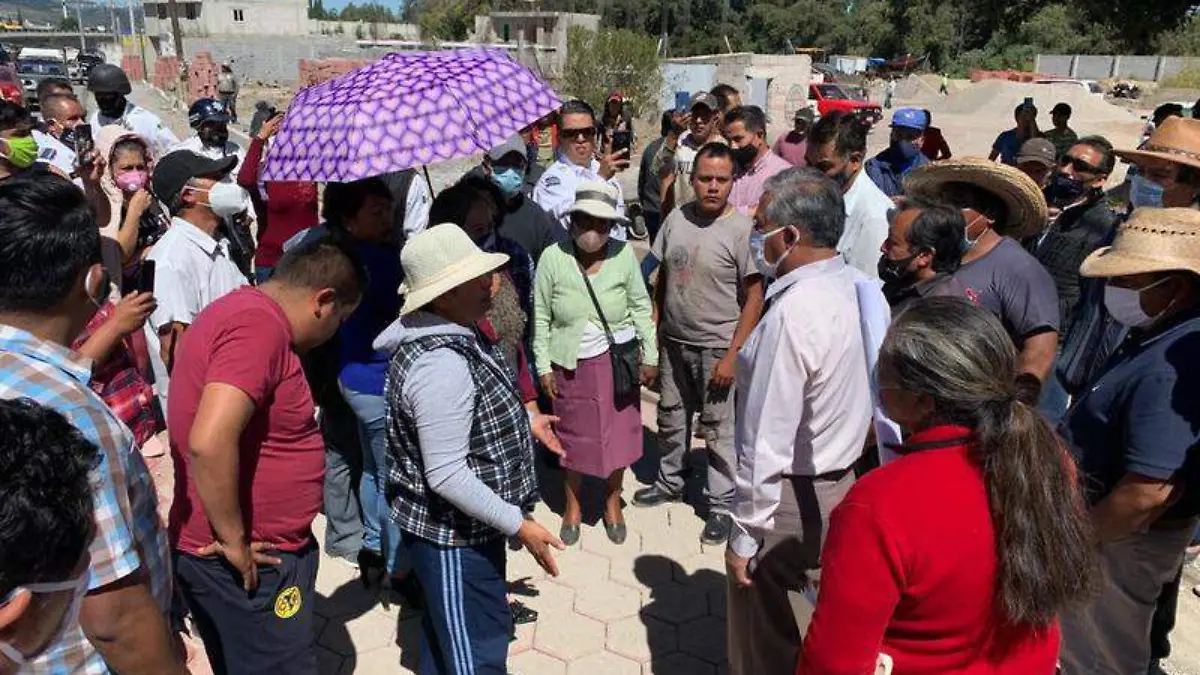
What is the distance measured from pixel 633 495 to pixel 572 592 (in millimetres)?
982

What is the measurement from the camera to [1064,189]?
5.45m

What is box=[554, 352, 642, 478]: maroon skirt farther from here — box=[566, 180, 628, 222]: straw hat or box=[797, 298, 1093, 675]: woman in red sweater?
box=[797, 298, 1093, 675]: woman in red sweater

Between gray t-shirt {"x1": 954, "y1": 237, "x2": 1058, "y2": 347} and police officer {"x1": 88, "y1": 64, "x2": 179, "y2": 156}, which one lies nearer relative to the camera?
gray t-shirt {"x1": 954, "y1": 237, "x2": 1058, "y2": 347}

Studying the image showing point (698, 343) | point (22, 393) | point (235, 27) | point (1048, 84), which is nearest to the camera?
point (22, 393)

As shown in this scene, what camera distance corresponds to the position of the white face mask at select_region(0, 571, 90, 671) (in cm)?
132

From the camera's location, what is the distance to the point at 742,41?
73.9 m

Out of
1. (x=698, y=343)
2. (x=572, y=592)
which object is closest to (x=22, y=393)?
(x=572, y=592)

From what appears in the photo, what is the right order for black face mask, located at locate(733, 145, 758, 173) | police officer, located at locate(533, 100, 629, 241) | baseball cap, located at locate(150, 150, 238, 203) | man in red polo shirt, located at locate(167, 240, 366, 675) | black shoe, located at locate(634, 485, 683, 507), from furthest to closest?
black face mask, located at locate(733, 145, 758, 173), police officer, located at locate(533, 100, 629, 241), black shoe, located at locate(634, 485, 683, 507), baseball cap, located at locate(150, 150, 238, 203), man in red polo shirt, located at locate(167, 240, 366, 675)

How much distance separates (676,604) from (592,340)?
4.43 feet

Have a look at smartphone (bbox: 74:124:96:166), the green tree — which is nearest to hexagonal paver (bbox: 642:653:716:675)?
smartphone (bbox: 74:124:96:166)

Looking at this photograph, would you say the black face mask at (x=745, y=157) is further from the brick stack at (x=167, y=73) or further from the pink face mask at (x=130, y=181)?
the brick stack at (x=167, y=73)

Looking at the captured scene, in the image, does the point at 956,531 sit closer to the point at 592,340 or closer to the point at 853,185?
the point at 592,340

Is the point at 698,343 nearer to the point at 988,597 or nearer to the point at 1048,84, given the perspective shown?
the point at 988,597

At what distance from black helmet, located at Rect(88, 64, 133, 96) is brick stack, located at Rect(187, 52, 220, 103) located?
87.2 feet
